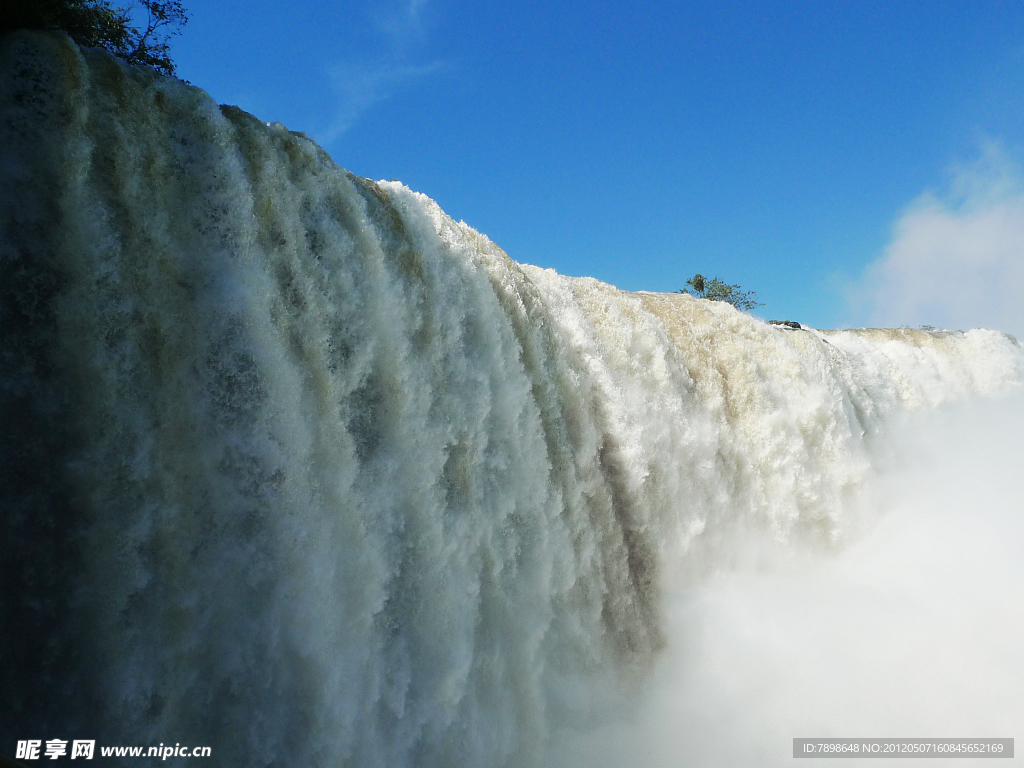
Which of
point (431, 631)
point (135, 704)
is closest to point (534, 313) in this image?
point (431, 631)

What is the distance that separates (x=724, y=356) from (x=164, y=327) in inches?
277

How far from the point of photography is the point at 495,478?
524cm

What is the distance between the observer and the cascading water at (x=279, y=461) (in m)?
3.33

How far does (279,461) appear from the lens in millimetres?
4008

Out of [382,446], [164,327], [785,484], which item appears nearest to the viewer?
[164,327]

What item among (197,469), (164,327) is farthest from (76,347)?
(197,469)

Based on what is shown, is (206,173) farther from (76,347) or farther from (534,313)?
(534,313)

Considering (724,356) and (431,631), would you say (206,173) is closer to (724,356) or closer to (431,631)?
(431,631)

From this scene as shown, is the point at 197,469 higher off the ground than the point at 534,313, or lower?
lower

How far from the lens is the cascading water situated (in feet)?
10.9

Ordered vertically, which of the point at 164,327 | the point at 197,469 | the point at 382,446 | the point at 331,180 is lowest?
the point at 197,469

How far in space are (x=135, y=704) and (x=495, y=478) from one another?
111 inches

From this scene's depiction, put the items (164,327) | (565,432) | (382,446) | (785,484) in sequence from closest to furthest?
(164,327)
(382,446)
(565,432)
(785,484)

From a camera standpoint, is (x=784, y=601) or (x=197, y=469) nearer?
(x=197, y=469)
